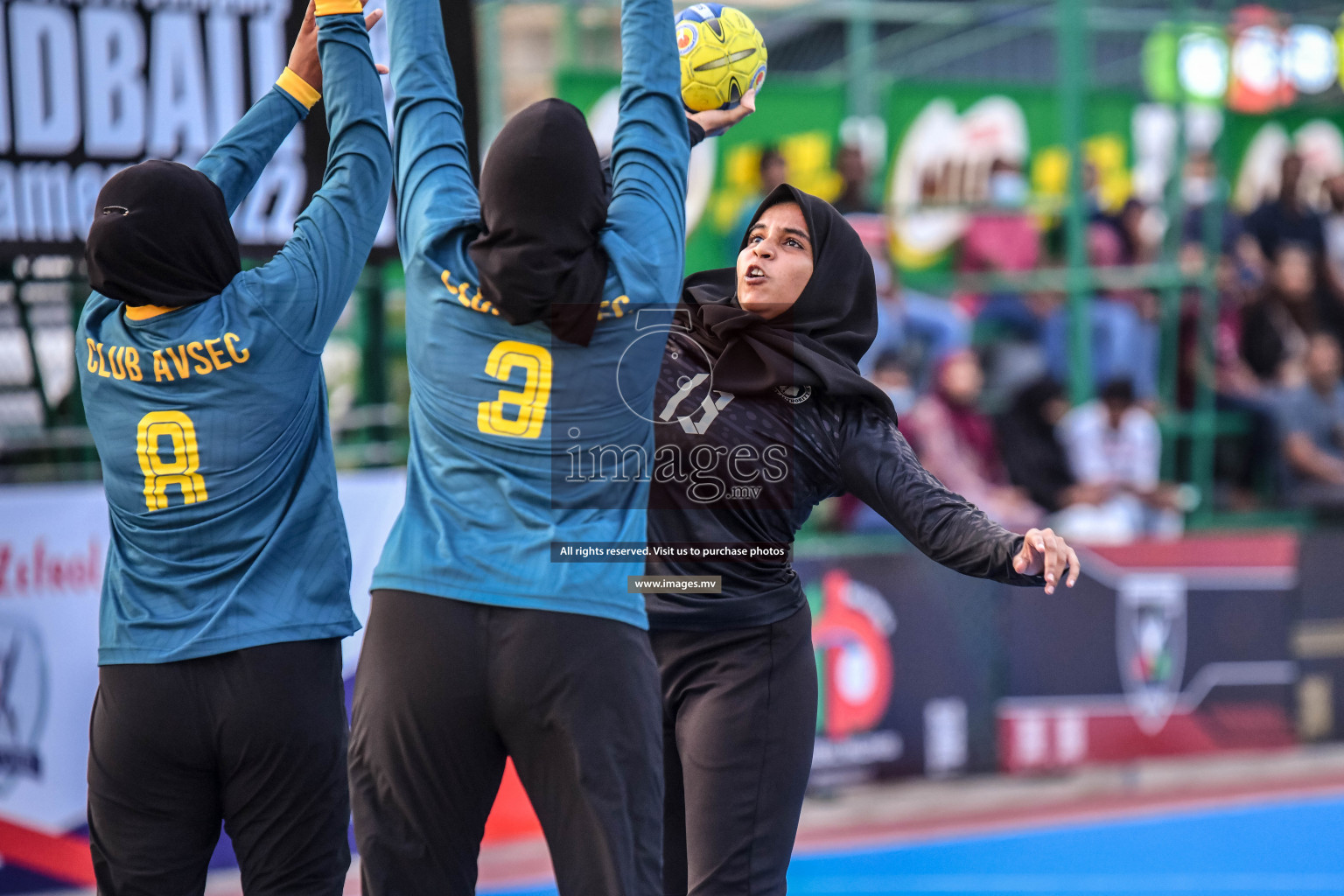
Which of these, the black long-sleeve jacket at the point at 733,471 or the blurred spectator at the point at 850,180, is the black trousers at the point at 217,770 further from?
the blurred spectator at the point at 850,180

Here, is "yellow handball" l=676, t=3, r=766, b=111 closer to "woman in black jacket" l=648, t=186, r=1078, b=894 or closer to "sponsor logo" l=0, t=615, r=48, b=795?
"woman in black jacket" l=648, t=186, r=1078, b=894

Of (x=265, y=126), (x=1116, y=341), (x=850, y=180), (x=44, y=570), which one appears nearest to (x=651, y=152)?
(x=265, y=126)

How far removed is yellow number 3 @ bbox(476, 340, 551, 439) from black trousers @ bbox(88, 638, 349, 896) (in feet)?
2.49

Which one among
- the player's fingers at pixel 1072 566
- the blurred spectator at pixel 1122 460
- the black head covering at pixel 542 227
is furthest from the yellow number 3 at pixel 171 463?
the blurred spectator at pixel 1122 460

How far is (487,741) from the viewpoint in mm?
2680

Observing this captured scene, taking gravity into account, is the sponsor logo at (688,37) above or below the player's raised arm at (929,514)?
above

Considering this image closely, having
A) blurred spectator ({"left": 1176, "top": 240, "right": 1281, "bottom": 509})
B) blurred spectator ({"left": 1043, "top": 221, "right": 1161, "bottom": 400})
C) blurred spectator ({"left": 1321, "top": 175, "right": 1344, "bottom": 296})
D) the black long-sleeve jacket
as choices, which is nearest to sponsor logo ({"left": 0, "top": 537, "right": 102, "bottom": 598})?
the black long-sleeve jacket

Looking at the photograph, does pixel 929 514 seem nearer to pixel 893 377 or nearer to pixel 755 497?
pixel 755 497

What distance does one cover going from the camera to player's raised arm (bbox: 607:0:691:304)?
2.76 m

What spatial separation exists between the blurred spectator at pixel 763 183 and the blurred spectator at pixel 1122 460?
8.52 ft

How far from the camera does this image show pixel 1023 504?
8.91 meters

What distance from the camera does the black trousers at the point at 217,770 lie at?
2.98 m

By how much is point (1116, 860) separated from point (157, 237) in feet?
19.8

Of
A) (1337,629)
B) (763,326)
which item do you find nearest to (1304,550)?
(1337,629)
